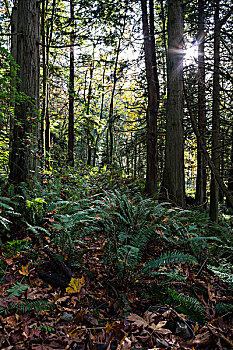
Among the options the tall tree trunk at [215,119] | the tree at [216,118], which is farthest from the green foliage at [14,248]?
the tall tree trunk at [215,119]

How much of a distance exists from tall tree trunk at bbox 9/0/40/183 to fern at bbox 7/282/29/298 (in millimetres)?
2537

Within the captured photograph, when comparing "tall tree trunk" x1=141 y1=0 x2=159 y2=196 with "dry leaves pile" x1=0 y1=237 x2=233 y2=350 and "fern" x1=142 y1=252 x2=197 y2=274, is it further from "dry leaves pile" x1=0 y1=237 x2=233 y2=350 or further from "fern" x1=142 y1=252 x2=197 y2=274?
"dry leaves pile" x1=0 y1=237 x2=233 y2=350

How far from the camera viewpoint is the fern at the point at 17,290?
6.56 ft

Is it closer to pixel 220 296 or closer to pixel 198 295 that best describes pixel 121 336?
pixel 198 295

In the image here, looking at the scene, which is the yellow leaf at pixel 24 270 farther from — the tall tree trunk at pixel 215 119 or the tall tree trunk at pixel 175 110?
the tall tree trunk at pixel 215 119

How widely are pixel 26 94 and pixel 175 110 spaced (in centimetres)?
366

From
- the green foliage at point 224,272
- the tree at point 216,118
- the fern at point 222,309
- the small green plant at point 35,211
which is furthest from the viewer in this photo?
the tree at point 216,118

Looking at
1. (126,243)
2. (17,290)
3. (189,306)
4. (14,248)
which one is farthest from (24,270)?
(189,306)

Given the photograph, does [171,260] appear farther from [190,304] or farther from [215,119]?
[215,119]

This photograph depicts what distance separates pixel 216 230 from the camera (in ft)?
17.5

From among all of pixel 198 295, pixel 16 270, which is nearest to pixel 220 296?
pixel 198 295

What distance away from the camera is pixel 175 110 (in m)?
5.67

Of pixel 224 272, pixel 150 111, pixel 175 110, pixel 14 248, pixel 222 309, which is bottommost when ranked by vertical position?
pixel 222 309

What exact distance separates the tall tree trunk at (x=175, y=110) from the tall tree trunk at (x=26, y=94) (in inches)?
132
